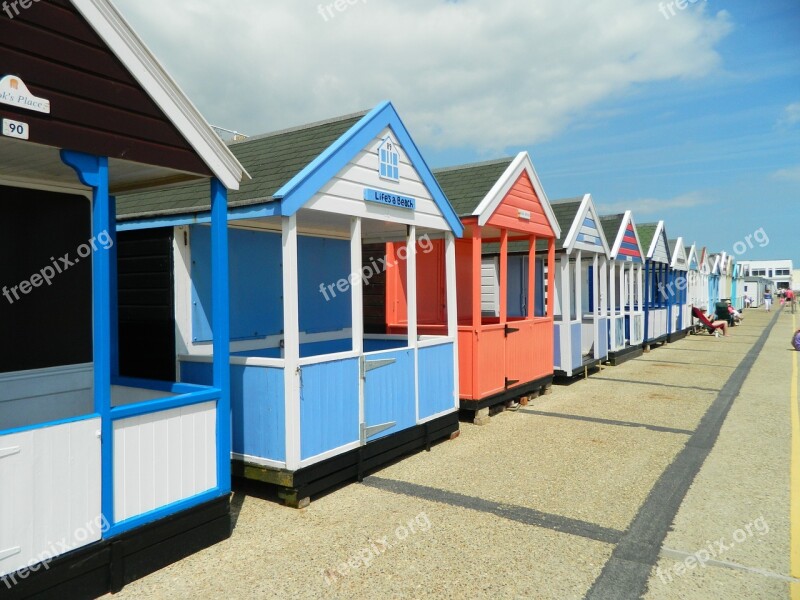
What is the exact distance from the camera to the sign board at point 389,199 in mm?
6137

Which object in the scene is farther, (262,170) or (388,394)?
(388,394)

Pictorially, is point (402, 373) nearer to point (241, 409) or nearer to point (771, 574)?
point (241, 409)

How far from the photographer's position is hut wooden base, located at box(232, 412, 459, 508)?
526 centimetres

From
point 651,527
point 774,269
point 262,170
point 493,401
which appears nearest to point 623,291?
point 493,401

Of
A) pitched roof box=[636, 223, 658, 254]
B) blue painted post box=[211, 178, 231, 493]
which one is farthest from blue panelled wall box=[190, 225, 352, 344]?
pitched roof box=[636, 223, 658, 254]

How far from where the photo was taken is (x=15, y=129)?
3301 millimetres

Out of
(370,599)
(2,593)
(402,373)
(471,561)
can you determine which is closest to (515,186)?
(402,373)

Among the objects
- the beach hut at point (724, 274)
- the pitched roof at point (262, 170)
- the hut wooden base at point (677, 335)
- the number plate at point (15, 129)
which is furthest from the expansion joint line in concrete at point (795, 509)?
the beach hut at point (724, 274)

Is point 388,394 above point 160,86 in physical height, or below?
below

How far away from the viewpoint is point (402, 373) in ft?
22.1

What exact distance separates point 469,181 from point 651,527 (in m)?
5.92

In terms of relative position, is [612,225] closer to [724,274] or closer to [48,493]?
→ [48,493]

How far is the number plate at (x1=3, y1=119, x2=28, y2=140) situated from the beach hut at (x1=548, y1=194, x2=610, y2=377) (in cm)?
918

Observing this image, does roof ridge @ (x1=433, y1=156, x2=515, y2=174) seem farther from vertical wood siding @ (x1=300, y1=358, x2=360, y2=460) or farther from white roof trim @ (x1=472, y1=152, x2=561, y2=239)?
vertical wood siding @ (x1=300, y1=358, x2=360, y2=460)
